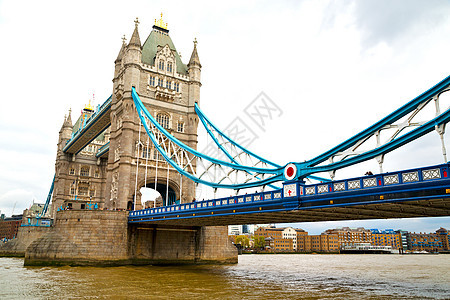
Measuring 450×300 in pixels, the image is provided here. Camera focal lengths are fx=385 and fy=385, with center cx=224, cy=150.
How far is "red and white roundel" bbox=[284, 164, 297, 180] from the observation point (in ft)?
63.7

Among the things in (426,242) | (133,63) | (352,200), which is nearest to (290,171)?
(352,200)

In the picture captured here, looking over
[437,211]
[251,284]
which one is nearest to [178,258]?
[251,284]

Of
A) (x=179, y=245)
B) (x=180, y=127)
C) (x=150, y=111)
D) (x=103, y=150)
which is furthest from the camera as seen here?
(x=103, y=150)

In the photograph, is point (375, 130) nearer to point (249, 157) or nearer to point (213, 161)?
point (213, 161)

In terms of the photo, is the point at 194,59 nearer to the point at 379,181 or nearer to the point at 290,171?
the point at 290,171

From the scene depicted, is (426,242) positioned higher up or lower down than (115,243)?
A: higher up

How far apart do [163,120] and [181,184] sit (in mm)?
10395

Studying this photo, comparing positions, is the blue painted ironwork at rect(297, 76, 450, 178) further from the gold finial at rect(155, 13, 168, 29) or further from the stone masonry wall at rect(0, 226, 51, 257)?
the stone masonry wall at rect(0, 226, 51, 257)

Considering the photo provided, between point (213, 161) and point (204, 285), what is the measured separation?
32.4 feet

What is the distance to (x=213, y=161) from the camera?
28156 millimetres

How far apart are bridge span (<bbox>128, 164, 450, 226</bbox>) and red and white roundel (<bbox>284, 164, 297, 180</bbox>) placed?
1.42 ft

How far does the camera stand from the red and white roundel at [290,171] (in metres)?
19.4

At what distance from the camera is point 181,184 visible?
33438 millimetres

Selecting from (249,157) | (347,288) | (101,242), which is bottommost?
(347,288)
